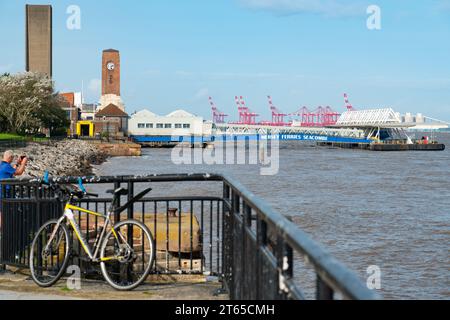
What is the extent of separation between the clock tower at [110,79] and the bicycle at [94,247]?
15068 centimetres

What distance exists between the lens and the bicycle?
7.24 meters

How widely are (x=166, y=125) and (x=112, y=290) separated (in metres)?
152

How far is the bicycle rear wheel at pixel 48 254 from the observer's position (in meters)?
7.48

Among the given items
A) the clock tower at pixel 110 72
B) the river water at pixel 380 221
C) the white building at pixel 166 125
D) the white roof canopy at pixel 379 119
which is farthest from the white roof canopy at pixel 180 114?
the river water at pixel 380 221

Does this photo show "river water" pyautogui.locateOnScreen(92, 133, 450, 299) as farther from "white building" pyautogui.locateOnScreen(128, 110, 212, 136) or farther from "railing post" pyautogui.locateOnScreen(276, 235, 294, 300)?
"white building" pyautogui.locateOnScreen(128, 110, 212, 136)

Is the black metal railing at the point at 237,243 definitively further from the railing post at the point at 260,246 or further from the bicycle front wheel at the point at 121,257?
the bicycle front wheel at the point at 121,257

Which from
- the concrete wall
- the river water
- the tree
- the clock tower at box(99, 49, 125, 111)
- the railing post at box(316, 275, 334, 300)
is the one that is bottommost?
the river water

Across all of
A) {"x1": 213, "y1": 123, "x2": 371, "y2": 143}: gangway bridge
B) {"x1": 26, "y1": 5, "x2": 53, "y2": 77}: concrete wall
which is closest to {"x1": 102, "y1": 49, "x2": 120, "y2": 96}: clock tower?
{"x1": 213, "y1": 123, "x2": 371, "y2": 143}: gangway bridge

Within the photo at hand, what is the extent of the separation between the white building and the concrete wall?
3537 centimetres

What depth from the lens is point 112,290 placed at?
731 cm

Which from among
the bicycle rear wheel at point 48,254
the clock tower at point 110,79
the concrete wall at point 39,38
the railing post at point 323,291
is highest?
the concrete wall at point 39,38

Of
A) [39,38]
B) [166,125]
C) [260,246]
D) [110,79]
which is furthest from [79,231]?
[39,38]

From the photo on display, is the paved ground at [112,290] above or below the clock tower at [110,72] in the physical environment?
below
